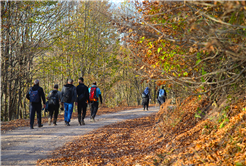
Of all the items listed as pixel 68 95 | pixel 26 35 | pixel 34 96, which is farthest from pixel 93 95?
pixel 26 35

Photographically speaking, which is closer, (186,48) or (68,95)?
(186,48)

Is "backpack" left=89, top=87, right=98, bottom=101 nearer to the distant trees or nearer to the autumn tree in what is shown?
the autumn tree

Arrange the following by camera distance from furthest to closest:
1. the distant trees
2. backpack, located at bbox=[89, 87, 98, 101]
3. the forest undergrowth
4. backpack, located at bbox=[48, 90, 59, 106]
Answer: the distant trees → backpack, located at bbox=[89, 87, 98, 101] → backpack, located at bbox=[48, 90, 59, 106] → the forest undergrowth

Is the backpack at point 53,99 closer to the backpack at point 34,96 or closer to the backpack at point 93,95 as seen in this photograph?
the backpack at point 34,96

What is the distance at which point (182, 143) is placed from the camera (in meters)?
5.64

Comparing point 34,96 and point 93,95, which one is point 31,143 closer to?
point 34,96

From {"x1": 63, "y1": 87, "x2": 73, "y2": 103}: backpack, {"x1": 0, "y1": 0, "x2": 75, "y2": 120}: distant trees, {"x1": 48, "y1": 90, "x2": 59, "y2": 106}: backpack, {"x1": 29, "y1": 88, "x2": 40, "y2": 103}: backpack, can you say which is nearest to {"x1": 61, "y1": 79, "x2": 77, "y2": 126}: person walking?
{"x1": 63, "y1": 87, "x2": 73, "y2": 103}: backpack

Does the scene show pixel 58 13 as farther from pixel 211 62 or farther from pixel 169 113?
pixel 211 62

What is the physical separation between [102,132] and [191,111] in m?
3.98

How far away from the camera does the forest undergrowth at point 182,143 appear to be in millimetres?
4484

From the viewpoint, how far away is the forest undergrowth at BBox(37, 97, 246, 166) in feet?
14.7

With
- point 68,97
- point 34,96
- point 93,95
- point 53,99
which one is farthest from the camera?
point 93,95

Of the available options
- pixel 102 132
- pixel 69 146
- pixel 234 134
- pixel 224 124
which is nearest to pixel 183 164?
pixel 234 134

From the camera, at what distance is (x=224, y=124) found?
547cm
